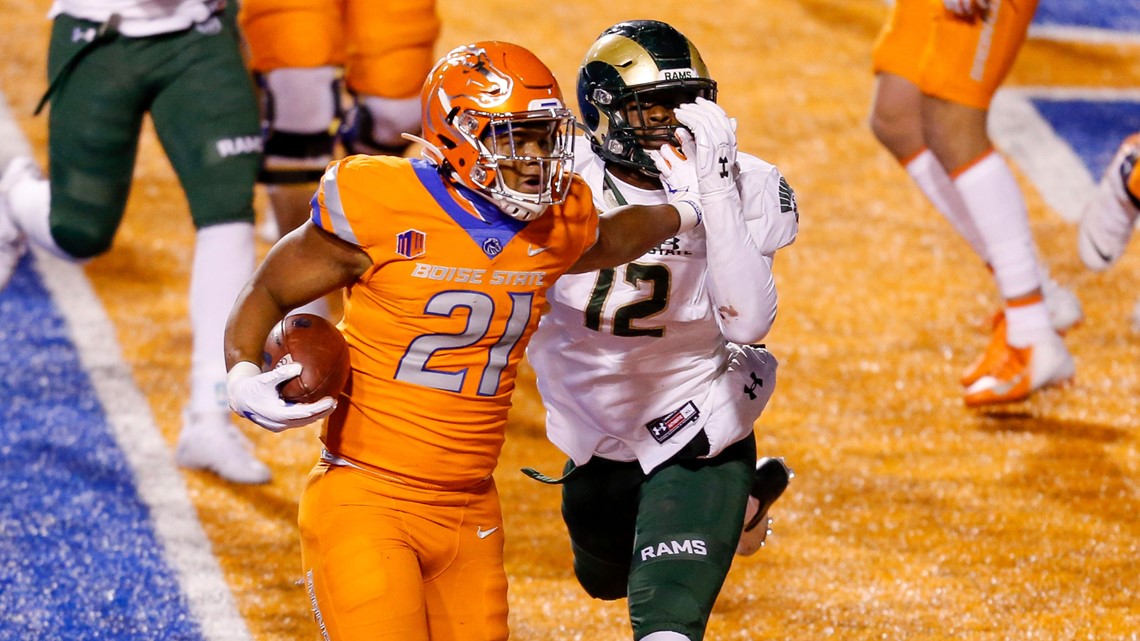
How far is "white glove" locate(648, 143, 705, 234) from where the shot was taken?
2.95 metres

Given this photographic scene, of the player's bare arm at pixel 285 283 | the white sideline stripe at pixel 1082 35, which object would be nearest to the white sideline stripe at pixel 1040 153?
the white sideline stripe at pixel 1082 35

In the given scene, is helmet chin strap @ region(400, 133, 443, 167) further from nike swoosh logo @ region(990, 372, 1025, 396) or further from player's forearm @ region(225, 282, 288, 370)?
nike swoosh logo @ region(990, 372, 1025, 396)

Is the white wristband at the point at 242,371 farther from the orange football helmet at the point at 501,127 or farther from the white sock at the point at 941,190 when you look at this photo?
the white sock at the point at 941,190

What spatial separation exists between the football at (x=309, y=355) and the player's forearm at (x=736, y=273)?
71cm

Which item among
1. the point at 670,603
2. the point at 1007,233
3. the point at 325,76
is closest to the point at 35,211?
the point at 325,76

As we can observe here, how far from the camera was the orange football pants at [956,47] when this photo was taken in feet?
15.0

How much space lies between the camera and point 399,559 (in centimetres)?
269

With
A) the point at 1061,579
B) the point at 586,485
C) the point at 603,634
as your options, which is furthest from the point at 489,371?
the point at 1061,579

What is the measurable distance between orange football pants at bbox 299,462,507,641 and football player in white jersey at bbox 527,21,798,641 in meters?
0.30

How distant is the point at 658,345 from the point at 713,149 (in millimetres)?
478

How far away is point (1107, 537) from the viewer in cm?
402

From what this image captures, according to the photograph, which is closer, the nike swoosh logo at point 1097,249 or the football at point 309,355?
the football at point 309,355

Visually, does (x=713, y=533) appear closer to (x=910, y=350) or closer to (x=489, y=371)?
(x=489, y=371)

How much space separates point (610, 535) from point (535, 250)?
2.56 feet
